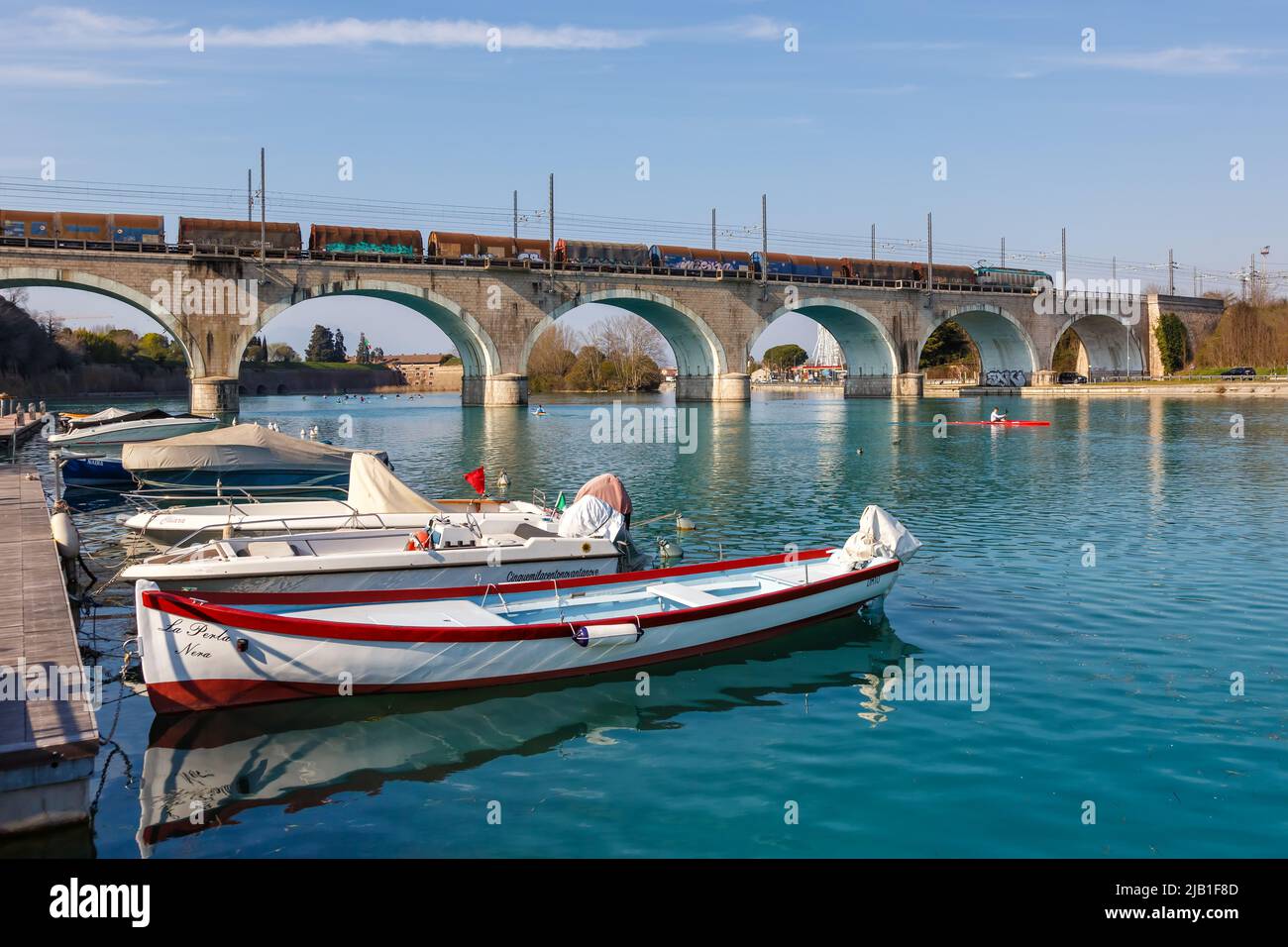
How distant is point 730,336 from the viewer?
70688 millimetres

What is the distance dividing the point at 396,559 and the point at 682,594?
11.9 feet

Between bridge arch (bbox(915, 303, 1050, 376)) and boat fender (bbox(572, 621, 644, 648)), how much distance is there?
7214cm

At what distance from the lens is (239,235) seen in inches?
2146

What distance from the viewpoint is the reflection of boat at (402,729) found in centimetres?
803

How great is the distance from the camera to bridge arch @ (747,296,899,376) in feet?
240

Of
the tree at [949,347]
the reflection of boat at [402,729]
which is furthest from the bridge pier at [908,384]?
the reflection of boat at [402,729]

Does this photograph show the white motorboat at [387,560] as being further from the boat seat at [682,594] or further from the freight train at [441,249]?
the freight train at [441,249]

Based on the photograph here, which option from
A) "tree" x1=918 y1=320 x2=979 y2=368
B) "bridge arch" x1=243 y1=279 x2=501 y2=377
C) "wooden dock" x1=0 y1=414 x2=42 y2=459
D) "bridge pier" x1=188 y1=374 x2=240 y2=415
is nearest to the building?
"tree" x1=918 y1=320 x2=979 y2=368

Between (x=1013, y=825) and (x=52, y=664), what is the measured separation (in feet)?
25.8

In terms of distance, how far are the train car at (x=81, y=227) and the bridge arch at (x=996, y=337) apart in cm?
5372

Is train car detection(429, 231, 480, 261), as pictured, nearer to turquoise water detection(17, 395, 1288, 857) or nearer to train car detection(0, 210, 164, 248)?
train car detection(0, 210, 164, 248)

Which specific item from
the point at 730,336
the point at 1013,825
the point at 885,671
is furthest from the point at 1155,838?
the point at 730,336
